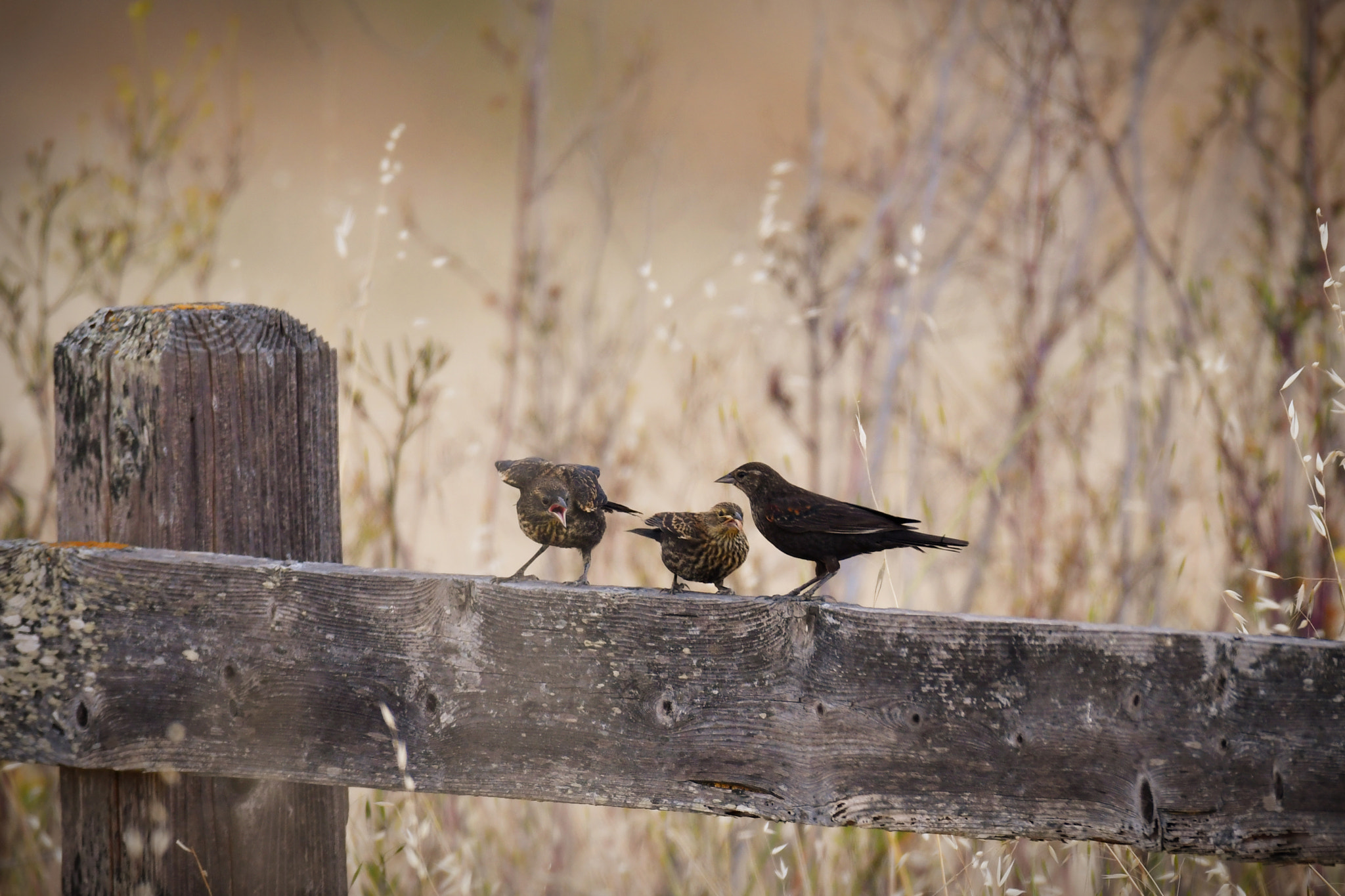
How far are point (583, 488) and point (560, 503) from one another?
0.05 m

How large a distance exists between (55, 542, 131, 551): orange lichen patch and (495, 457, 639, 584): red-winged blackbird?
637 mm

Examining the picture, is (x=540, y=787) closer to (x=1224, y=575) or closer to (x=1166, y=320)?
(x=1224, y=575)

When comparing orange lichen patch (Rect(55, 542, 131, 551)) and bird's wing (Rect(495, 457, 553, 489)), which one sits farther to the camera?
bird's wing (Rect(495, 457, 553, 489))

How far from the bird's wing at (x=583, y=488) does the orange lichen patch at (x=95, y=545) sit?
74cm

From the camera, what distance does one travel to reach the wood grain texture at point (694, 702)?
4.40 ft

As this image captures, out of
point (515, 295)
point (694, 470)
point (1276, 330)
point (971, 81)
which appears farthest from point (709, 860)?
point (971, 81)

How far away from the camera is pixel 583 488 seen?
5.69 ft

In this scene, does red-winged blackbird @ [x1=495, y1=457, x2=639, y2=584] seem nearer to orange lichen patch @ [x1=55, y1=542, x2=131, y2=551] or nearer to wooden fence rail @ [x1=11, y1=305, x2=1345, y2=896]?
wooden fence rail @ [x1=11, y1=305, x2=1345, y2=896]

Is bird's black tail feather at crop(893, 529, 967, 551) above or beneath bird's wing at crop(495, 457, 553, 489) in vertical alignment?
beneath

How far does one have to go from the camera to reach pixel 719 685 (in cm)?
142

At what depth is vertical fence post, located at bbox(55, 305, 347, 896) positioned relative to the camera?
1565 mm

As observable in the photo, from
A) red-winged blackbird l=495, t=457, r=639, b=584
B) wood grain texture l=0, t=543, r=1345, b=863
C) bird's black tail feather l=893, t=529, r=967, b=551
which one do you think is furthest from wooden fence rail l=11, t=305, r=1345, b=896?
red-winged blackbird l=495, t=457, r=639, b=584

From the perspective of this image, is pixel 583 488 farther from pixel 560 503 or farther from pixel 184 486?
pixel 184 486

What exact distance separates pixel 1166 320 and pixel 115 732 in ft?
13.2
